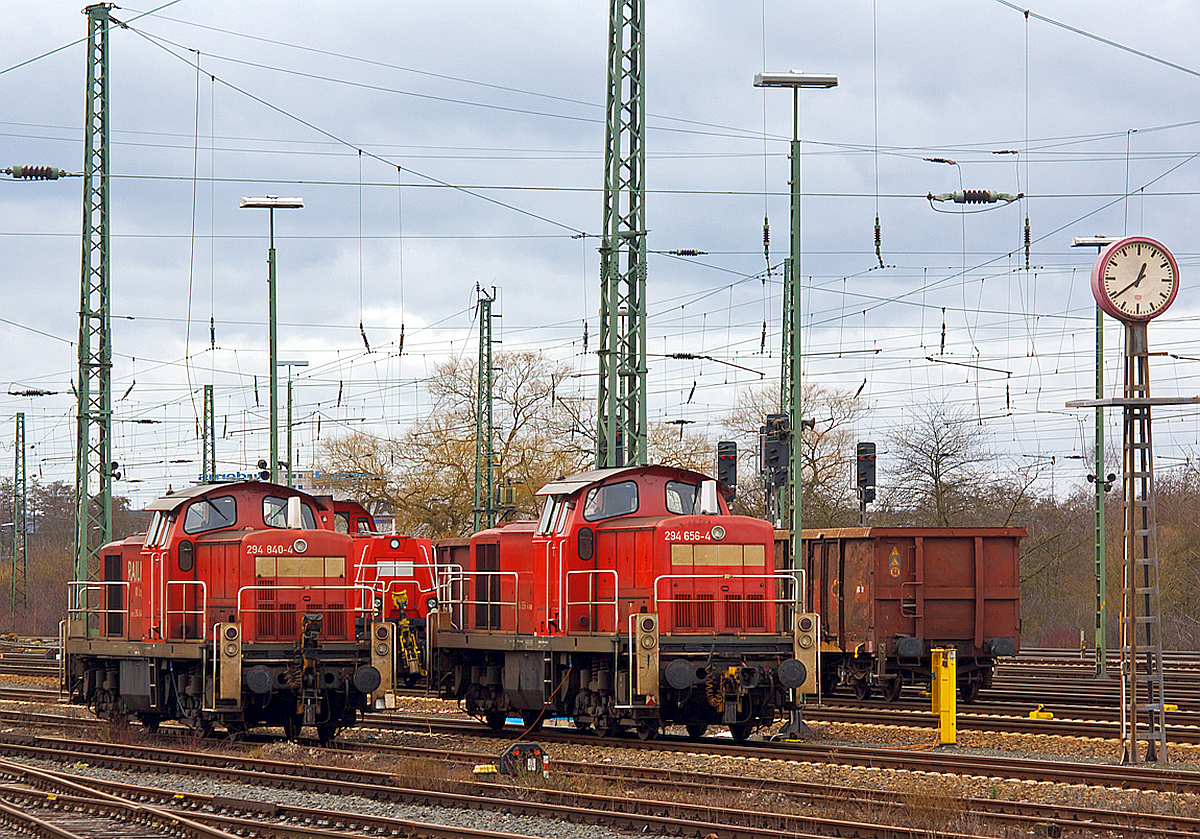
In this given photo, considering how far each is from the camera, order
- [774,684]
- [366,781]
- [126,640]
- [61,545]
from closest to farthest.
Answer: [366,781] → [774,684] → [126,640] → [61,545]

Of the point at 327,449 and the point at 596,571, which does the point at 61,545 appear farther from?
the point at 596,571

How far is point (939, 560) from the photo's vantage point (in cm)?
2544

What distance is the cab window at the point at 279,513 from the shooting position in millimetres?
21484

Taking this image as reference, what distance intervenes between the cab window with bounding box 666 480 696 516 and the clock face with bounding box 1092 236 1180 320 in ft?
18.8

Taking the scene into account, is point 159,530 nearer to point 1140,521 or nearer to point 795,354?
point 795,354

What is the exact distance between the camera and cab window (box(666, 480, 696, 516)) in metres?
19.5

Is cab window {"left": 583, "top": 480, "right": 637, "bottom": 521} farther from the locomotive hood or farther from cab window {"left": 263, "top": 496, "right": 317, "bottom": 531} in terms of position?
cab window {"left": 263, "top": 496, "right": 317, "bottom": 531}

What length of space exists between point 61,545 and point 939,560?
78.5m

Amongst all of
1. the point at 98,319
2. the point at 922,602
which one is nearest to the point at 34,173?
the point at 98,319

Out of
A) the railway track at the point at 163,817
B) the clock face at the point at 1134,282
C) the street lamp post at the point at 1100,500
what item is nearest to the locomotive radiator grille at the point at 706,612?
the clock face at the point at 1134,282

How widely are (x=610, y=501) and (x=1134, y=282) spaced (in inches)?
279

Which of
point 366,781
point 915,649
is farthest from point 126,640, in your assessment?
point 915,649

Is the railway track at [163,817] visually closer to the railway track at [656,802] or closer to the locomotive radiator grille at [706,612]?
the railway track at [656,802]

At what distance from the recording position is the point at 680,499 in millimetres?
19516
